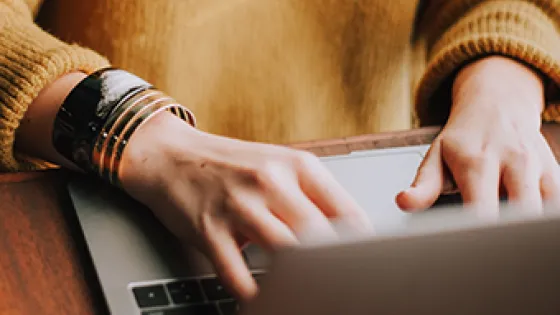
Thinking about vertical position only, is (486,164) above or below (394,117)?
below

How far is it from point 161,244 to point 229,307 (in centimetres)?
8

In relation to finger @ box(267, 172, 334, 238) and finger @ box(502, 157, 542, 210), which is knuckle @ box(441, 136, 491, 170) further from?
finger @ box(267, 172, 334, 238)

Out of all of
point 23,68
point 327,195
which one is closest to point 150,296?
point 327,195

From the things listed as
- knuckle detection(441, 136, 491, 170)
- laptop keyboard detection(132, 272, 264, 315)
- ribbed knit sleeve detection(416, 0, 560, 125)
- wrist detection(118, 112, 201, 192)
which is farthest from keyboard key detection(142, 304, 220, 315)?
ribbed knit sleeve detection(416, 0, 560, 125)

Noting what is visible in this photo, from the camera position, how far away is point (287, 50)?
757 millimetres

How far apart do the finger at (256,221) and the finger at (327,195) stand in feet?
0.10

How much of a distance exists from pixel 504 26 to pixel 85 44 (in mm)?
438

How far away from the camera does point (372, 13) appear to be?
767 mm

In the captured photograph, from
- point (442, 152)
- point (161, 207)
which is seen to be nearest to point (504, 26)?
point (442, 152)

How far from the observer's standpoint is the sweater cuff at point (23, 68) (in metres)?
0.48

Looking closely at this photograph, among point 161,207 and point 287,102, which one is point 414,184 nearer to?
point 161,207

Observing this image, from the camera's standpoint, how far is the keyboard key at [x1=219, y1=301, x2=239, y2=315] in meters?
0.34

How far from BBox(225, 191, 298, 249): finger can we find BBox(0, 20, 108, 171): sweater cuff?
0.65 ft

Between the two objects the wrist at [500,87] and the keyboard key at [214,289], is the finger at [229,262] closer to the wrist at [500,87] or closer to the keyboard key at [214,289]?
the keyboard key at [214,289]
